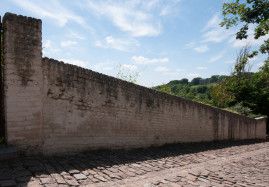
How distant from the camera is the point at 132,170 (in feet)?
22.0

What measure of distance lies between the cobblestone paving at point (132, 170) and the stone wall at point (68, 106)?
0.45m

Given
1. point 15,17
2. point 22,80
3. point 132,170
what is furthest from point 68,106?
point 15,17

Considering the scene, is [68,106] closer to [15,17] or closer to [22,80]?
[22,80]

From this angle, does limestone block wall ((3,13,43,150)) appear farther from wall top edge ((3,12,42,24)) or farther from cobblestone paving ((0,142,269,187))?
cobblestone paving ((0,142,269,187))

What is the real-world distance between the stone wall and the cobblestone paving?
448mm

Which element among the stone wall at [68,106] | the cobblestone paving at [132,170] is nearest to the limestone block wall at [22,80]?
the stone wall at [68,106]

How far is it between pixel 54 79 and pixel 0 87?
120 cm

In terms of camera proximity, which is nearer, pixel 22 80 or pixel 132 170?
pixel 22 80

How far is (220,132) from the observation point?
15680 millimetres

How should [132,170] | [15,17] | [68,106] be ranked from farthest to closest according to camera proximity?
[68,106] < [132,170] < [15,17]

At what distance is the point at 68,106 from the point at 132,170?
2254 mm

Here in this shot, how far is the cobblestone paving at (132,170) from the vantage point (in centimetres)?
540

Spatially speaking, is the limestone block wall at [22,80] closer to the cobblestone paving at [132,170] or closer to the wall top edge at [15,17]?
the wall top edge at [15,17]

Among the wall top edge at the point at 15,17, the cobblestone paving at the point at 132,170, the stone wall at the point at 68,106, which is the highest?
the wall top edge at the point at 15,17
